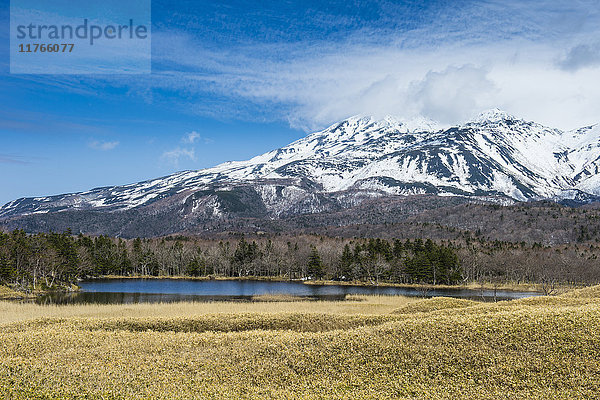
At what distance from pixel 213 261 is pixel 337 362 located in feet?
454

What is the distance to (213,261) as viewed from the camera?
152500 millimetres

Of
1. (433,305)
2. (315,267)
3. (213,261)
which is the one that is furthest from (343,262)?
(433,305)

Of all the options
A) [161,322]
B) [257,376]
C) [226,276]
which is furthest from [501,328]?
[226,276]

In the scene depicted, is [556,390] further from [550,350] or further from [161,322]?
[161,322]

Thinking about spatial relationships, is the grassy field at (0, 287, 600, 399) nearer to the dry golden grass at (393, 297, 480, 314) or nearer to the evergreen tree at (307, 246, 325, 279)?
the dry golden grass at (393, 297, 480, 314)

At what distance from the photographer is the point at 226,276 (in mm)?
150750

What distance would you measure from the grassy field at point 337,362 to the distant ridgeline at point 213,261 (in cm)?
6351

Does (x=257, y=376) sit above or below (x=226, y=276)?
above

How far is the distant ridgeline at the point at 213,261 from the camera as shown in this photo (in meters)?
80.0

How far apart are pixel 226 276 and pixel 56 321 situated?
124m

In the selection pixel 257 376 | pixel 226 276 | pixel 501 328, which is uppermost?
pixel 501 328

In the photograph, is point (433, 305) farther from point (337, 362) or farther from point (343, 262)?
point (343, 262)

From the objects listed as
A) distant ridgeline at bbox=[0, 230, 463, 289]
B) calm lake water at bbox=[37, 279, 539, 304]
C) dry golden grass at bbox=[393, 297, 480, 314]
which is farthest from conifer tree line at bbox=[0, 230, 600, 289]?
dry golden grass at bbox=[393, 297, 480, 314]

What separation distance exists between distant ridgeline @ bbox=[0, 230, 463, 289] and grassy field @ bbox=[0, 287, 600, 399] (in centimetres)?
6351
